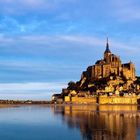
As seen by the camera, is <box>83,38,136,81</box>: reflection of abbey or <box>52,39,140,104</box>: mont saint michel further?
<box>83,38,136,81</box>: reflection of abbey

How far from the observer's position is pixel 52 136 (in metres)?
28.2

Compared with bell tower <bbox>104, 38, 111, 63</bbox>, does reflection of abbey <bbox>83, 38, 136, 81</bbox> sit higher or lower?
lower

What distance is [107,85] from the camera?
5064 inches

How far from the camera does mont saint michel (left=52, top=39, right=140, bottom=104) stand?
122 meters

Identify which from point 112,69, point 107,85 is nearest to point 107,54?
point 112,69

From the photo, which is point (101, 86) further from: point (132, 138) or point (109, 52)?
point (132, 138)

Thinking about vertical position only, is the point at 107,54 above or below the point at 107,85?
above

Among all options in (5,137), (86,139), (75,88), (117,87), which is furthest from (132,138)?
(75,88)

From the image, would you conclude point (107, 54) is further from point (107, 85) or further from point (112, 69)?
point (107, 85)

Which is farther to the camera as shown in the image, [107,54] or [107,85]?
[107,54]

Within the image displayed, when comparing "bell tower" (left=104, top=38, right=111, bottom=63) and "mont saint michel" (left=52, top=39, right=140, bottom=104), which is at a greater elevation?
"bell tower" (left=104, top=38, right=111, bottom=63)

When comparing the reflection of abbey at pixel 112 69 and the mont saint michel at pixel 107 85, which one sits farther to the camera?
the reflection of abbey at pixel 112 69

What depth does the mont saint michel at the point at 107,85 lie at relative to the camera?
4818 inches

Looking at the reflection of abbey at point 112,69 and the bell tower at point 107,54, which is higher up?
the bell tower at point 107,54
